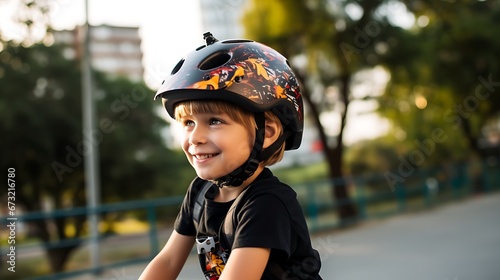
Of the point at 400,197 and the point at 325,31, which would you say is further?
the point at 400,197

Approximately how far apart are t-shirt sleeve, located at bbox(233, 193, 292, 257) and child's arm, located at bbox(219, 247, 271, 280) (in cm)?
2

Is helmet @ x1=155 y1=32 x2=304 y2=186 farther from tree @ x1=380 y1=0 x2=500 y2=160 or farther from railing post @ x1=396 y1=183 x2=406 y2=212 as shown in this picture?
railing post @ x1=396 y1=183 x2=406 y2=212

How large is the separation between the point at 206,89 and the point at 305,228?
0.53 metres

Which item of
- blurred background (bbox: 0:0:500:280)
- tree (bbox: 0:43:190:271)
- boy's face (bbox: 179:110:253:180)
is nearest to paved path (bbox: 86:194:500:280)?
blurred background (bbox: 0:0:500:280)

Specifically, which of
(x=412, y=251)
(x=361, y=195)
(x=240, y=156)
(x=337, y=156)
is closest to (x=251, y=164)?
(x=240, y=156)

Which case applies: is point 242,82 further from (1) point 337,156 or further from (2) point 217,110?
(1) point 337,156

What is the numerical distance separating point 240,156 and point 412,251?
6833 millimetres

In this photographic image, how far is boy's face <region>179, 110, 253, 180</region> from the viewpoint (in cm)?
183

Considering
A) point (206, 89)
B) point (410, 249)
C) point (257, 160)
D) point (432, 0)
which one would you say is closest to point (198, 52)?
point (206, 89)

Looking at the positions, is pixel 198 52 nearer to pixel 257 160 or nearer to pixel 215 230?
pixel 257 160

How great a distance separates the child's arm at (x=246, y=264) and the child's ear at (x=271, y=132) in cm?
40

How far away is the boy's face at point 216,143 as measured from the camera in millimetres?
1826

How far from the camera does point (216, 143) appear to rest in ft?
5.99

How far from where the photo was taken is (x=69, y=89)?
20844 mm
